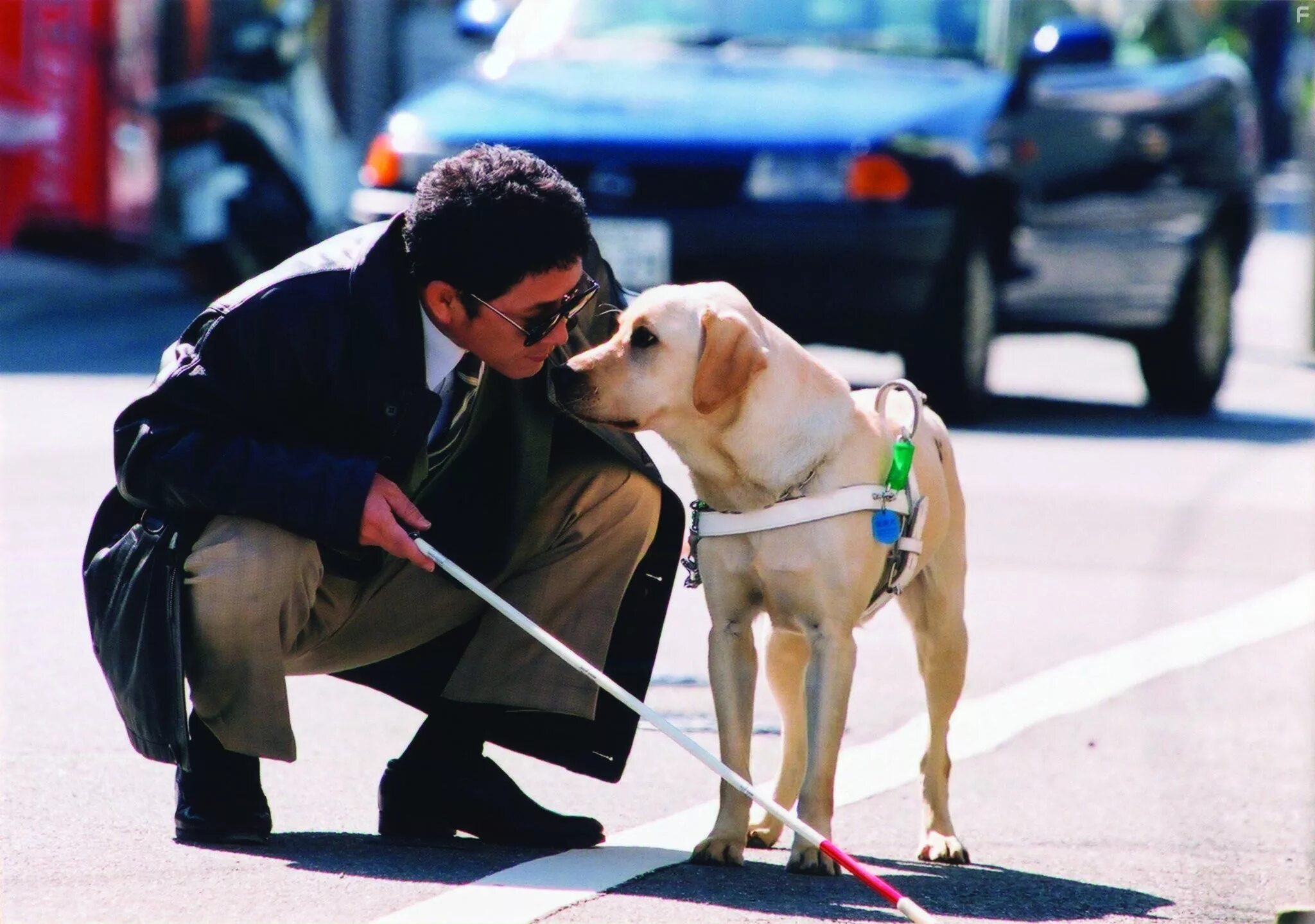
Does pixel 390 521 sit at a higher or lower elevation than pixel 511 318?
lower

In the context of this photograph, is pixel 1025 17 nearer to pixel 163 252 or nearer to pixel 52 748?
pixel 52 748

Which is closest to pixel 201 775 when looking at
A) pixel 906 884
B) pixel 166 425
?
pixel 166 425

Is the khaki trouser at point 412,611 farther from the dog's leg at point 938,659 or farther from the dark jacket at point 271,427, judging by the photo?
the dog's leg at point 938,659

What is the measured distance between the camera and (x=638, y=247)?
9180 mm

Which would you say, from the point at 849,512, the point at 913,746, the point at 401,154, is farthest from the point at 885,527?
the point at 401,154

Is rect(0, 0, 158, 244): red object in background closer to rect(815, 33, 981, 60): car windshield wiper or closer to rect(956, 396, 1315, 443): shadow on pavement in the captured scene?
rect(956, 396, 1315, 443): shadow on pavement

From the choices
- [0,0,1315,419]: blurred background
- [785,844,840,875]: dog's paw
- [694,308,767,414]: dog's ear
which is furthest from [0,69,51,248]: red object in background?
[785,844,840,875]: dog's paw

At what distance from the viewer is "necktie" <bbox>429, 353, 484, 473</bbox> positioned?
14.5ft

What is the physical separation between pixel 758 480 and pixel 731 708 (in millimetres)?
421

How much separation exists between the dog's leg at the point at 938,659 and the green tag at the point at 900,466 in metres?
0.33

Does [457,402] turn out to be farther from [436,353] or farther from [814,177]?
[814,177]

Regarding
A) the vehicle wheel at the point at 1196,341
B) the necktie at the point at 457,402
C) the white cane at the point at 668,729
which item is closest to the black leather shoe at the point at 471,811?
the white cane at the point at 668,729

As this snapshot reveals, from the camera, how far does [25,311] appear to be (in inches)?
544

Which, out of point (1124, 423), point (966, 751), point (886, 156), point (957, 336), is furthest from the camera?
point (1124, 423)
